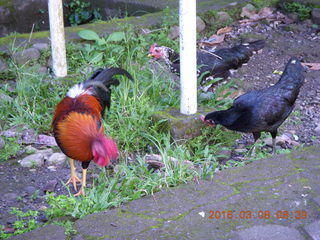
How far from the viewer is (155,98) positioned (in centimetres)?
528

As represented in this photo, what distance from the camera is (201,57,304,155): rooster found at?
465 cm

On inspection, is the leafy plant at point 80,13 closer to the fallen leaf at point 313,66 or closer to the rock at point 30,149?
the fallen leaf at point 313,66

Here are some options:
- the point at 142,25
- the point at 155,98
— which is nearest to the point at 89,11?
the point at 142,25

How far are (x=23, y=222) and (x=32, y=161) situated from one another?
106cm

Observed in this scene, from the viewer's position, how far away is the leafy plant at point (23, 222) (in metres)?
3.23

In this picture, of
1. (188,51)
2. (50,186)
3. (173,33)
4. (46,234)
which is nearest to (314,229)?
(46,234)

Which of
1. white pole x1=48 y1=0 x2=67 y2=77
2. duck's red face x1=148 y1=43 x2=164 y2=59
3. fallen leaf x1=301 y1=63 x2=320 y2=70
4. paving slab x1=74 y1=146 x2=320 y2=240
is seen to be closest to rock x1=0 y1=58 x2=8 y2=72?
white pole x1=48 y1=0 x2=67 y2=77

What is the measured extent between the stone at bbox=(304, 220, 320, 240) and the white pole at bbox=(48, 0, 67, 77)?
343cm

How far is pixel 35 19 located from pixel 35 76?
3.53m

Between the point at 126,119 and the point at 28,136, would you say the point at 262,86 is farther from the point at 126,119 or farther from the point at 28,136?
the point at 28,136

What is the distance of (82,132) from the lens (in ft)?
12.5

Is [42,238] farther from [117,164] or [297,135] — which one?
[297,135]

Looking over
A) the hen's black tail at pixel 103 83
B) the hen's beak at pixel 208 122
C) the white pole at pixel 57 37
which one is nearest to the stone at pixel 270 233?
the hen's beak at pixel 208 122

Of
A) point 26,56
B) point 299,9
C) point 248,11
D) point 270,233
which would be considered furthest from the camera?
point 248,11
